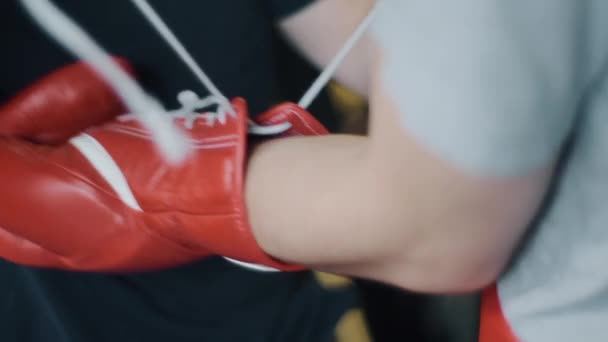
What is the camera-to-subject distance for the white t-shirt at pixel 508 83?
0.22 m

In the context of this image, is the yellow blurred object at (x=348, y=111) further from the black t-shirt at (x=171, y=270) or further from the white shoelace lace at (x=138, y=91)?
the white shoelace lace at (x=138, y=91)

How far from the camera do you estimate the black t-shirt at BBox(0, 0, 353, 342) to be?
489mm

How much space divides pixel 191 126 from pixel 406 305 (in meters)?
0.54

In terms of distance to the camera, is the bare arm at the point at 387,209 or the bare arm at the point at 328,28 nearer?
the bare arm at the point at 387,209

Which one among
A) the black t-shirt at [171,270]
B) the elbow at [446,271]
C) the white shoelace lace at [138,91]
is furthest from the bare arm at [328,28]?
the elbow at [446,271]

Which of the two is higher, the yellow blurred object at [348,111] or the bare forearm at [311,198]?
the bare forearm at [311,198]

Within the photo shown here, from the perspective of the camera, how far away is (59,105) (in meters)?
0.45

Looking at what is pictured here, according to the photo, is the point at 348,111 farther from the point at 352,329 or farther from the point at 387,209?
the point at 387,209

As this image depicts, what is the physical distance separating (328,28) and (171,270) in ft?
0.85

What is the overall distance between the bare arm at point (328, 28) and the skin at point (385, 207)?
0.67ft

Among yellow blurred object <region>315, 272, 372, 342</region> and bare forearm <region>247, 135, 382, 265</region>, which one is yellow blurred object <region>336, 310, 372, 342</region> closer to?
yellow blurred object <region>315, 272, 372, 342</region>

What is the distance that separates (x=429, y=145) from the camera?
0.24m

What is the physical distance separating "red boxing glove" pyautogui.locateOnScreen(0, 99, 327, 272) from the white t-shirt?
126 millimetres

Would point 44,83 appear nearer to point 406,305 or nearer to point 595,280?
point 595,280
